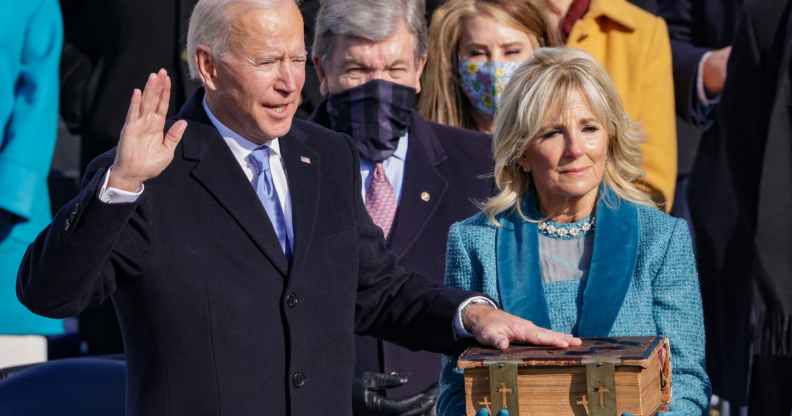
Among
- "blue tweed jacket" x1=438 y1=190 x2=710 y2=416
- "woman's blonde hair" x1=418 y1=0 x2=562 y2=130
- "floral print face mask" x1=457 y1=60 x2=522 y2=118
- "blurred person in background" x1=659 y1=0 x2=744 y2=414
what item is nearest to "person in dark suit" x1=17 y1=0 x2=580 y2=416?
"blue tweed jacket" x1=438 y1=190 x2=710 y2=416

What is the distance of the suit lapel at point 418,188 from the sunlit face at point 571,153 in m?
0.90

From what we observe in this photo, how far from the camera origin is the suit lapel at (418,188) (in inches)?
Result: 225

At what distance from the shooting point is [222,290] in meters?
4.12

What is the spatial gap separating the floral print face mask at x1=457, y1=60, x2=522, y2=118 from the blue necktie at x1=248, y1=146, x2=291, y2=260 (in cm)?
203

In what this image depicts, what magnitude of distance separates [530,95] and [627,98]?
180 centimetres

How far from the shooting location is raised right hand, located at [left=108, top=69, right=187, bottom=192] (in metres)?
3.79

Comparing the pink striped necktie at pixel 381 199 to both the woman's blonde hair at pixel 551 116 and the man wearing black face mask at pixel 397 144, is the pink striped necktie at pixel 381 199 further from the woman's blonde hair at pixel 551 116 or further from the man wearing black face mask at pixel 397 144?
the woman's blonde hair at pixel 551 116

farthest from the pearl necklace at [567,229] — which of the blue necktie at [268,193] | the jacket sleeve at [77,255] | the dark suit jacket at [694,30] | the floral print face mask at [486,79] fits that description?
the dark suit jacket at [694,30]

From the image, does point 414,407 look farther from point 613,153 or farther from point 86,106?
point 86,106

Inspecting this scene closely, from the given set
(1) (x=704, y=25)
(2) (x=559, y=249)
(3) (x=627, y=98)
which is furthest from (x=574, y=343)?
(1) (x=704, y=25)

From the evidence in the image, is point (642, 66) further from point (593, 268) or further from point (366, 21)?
point (593, 268)

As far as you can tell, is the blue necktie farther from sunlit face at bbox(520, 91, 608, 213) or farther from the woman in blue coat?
sunlit face at bbox(520, 91, 608, 213)

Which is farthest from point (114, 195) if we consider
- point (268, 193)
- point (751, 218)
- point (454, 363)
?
point (751, 218)

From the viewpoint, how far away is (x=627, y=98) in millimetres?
6594
